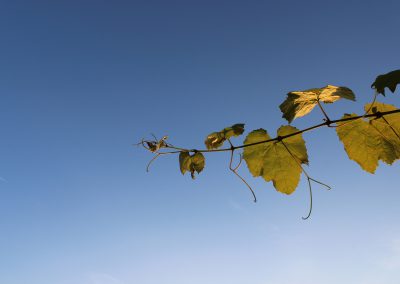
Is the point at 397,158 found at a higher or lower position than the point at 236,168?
lower

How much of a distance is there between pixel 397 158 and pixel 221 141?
0.75m

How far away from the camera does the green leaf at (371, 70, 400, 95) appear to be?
3.61 ft

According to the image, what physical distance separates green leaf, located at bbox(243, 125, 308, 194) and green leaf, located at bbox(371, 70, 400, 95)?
2.11ft

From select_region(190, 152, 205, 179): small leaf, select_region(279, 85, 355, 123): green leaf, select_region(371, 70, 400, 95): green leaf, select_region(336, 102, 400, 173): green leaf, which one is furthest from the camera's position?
select_region(190, 152, 205, 179): small leaf

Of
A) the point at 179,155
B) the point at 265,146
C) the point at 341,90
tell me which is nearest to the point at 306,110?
the point at 341,90

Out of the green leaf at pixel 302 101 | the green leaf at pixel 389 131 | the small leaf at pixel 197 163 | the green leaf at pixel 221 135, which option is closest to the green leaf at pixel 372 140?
the green leaf at pixel 389 131

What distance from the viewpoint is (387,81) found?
1.11 meters

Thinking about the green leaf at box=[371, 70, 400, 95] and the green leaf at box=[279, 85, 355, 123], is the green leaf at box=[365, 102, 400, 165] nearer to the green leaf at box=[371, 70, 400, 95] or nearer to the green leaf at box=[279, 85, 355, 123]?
the green leaf at box=[279, 85, 355, 123]

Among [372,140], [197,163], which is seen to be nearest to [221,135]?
[197,163]

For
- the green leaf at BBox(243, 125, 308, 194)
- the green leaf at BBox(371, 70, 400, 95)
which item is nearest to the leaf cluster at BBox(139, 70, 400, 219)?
the green leaf at BBox(243, 125, 308, 194)

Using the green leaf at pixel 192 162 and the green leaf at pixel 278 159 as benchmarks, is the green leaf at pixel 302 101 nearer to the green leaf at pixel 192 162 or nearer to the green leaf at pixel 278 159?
the green leaf at pixel 278 159

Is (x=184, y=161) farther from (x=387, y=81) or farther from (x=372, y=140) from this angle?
(x=387, y=81)

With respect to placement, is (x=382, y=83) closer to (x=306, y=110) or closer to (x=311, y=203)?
(x=306, y=110)

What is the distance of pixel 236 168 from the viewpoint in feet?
6.34
